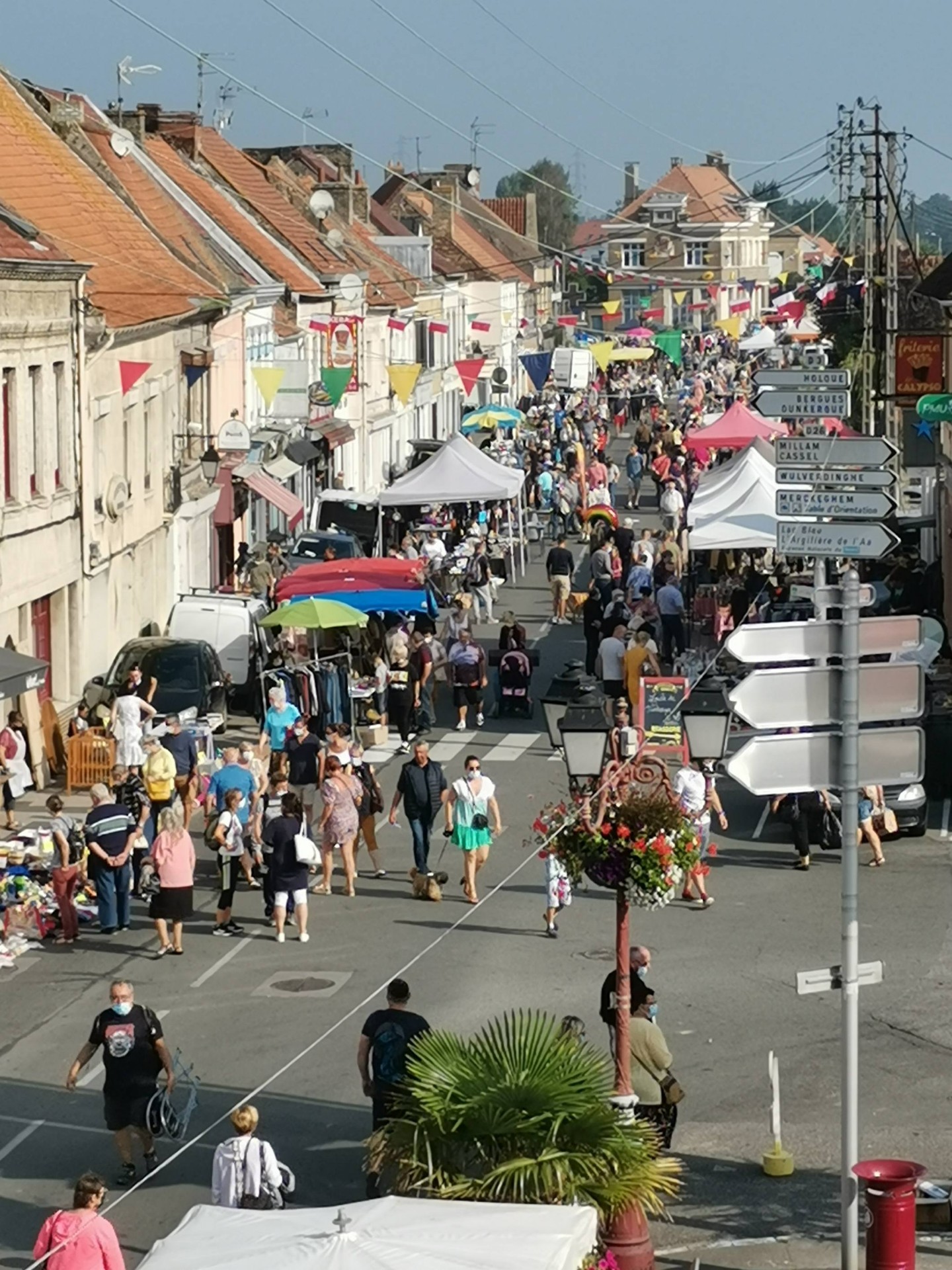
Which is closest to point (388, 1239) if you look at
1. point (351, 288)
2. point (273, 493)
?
point (273, 493)

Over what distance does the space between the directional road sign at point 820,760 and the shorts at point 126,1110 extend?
15.2 ft

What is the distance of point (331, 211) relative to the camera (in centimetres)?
6481

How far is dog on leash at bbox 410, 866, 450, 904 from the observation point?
802 inches

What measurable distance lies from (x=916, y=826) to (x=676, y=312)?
12373cm

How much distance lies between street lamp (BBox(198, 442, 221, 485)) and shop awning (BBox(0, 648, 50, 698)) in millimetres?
14324

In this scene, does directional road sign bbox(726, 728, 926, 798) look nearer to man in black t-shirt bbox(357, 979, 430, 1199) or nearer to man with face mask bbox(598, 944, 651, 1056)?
man with face mask bbox(598, 944, 651, 1056)

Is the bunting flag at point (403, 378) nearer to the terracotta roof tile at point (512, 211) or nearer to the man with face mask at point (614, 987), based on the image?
the man with face mask at point (614, 987)

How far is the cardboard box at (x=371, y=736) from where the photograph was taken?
1108 inches

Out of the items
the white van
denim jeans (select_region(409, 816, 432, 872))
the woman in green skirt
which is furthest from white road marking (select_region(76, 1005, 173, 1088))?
the white van

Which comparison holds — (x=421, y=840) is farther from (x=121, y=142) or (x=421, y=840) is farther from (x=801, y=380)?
(x=121, y=142)

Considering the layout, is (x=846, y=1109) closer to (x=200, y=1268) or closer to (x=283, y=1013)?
(x=200, y=1268)

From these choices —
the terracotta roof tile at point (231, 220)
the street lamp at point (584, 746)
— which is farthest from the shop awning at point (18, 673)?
the terracotta roof tile at point (231, 220)

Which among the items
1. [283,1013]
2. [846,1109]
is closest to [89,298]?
[283,1013]

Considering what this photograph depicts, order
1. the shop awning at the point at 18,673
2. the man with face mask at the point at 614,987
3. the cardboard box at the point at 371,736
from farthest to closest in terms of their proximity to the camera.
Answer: the cardboard box at the point at 371,736 → the shop awning at the point at 18,673 → the man with face mask at the point at 614,987
